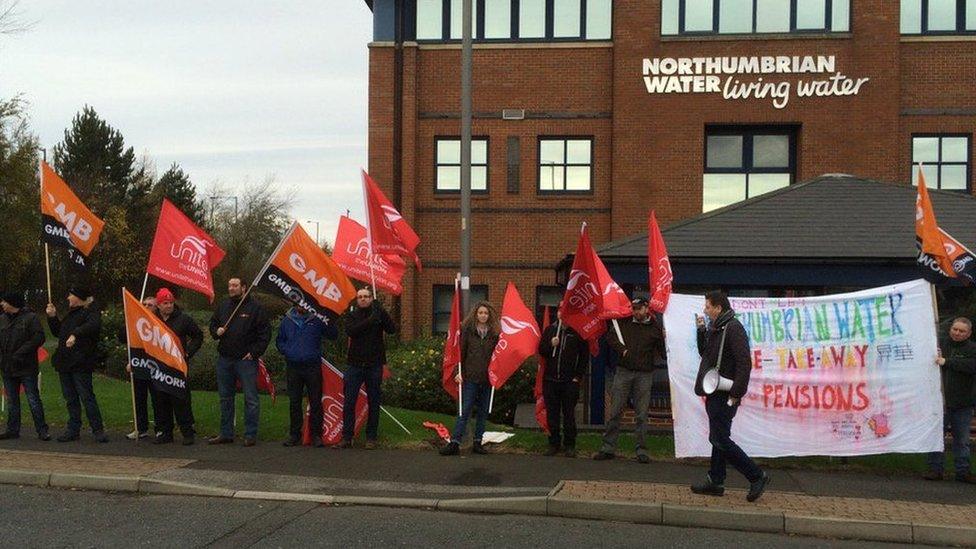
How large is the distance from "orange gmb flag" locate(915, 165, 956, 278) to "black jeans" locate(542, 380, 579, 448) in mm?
3919

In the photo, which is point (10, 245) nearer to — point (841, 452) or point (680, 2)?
point (680, 2)

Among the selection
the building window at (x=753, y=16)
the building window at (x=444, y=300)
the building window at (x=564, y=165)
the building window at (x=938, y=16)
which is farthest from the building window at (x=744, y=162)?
the building window at (x=444, y=300)

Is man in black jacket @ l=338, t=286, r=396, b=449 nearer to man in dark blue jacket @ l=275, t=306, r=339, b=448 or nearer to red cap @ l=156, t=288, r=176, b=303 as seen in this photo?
man in dark blue jacket @ l=275, t=306, r=339, b=448

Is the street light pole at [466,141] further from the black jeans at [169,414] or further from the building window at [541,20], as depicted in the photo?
the building window at [541,20]

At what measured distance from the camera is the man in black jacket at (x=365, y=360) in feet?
35.4

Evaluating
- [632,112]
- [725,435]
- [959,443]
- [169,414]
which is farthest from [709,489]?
[632,112]

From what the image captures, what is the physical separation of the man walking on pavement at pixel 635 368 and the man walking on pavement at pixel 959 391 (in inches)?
116

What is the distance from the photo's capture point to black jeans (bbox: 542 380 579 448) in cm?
1071

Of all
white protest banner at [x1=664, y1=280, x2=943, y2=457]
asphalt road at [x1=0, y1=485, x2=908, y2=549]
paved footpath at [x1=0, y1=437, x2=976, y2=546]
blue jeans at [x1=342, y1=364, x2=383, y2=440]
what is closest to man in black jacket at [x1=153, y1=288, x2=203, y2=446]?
paved footpath at [x1=0, y1=437, x2=976, y2=546]

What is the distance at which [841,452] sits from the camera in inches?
403

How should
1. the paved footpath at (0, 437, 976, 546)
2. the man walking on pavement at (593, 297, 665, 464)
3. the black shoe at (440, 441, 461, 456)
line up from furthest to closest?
the black shoe at (440, 441, 461, 456) < the man walking on pavement at (593, 297, 665, 464) < the paved footpath at (0, 437, 976, 546)

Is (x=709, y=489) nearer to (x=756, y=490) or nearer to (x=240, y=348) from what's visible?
(x=756, y=490)

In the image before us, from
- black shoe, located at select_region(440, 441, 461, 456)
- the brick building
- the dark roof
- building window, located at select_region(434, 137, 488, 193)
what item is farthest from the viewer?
building window, located at select_region(434, 137, 488, 193)

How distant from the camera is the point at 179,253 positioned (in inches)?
446
